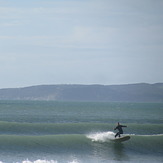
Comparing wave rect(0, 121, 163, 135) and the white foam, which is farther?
wave rect(0, 121, 163, 135)

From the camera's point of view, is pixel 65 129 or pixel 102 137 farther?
pixel 65 129

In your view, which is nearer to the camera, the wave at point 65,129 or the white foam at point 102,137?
the white foam at point 102,137

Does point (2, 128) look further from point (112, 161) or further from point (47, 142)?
point (112, 161)

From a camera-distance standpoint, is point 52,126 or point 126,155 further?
point 52,126

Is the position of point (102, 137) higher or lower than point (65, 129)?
lower

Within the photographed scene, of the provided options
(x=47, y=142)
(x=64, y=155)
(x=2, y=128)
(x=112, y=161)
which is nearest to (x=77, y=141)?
(x=47, y=142)

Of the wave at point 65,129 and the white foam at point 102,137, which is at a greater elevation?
the wave at point 65,129

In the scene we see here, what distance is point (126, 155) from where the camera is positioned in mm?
31203

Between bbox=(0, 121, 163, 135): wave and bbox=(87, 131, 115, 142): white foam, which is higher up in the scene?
bbox=(0, 121, 163, 135): wave

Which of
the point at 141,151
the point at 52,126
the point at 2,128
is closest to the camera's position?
the point at 141,151

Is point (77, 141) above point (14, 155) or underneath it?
above

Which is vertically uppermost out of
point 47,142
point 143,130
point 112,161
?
point 143,130

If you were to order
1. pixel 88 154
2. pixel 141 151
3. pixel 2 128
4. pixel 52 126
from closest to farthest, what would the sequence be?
pixel 88 154
pixel 141 151
pixel 2 128
pixel 52 126

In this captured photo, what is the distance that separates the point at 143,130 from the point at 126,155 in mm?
14595
